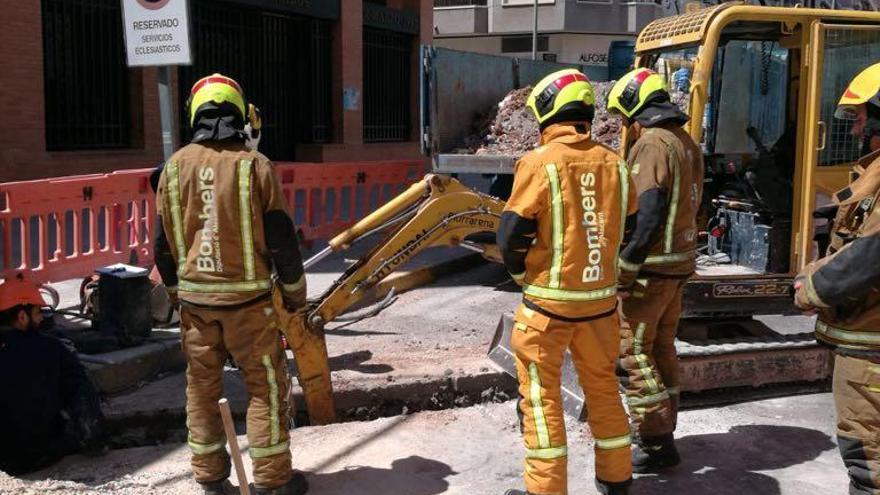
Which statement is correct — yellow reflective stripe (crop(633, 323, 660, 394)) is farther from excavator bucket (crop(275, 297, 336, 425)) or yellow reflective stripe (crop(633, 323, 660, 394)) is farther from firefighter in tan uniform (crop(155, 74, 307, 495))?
excavator bucket (crop(275, 297, 336, 425))

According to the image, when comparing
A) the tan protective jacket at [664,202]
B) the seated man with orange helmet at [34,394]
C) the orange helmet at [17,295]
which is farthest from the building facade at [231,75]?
the tan protective jacket at [664,202]

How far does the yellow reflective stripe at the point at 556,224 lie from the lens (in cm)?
377

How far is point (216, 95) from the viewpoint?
4.08m

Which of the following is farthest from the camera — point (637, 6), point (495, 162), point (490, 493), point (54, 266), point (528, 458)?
point (637, 6)

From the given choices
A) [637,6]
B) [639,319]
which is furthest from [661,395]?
[637,6]

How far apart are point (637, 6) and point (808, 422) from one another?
33970 mm

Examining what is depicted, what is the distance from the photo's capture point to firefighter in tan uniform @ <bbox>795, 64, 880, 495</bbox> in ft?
10.7

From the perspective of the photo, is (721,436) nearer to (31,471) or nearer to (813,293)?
(813,293)

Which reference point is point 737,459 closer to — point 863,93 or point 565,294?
point 565,294

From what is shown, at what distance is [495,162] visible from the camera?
896cm

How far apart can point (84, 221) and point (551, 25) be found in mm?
30547

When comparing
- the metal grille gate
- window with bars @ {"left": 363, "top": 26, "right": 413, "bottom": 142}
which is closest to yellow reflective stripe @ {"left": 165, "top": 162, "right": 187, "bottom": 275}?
the metal grille gate

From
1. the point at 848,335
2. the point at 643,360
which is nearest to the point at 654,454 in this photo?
the point at 643,360

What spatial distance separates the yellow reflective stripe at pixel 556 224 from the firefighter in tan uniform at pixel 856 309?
0.97 meters
